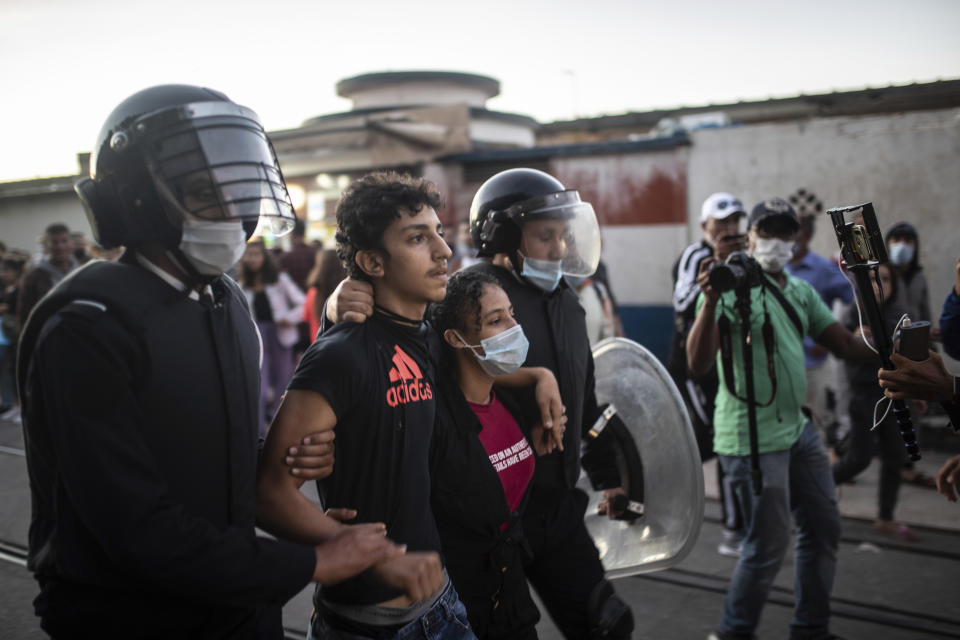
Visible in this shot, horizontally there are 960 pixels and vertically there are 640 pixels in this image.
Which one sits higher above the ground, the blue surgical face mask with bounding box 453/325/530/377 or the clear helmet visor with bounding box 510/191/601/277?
the clear helmet visor with bounding box 510/191/601/277

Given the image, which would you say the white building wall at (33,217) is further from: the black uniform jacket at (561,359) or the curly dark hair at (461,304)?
the curly dark hair at (461,304)

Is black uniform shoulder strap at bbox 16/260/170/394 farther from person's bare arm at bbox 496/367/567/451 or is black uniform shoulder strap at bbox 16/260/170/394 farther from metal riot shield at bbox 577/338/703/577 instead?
metal riot shield at bbox 577/338/703/577

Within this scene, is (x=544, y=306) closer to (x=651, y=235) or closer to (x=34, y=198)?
(x=651, y=235)

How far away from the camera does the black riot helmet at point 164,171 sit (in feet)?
5.46

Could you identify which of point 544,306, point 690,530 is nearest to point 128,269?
point 544,306

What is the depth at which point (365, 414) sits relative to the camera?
81.0 inches

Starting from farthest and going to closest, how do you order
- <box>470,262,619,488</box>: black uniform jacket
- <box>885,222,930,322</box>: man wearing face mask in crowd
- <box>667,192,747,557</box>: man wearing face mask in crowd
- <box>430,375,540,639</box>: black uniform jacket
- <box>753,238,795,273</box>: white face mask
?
1. <box>885,222,930,322</box>: man wearing face mask in crowd
2. <box>667,192,747,557</box>: man wearing face mask in crowd
3. <box>753,238,795,273</box>: white face mask
4. <box>470,262,619,488</box>: black uniform jacket
5. <box>430,375,540,639</box>: black uniform jacket

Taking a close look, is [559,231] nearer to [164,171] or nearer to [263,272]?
[164,171]

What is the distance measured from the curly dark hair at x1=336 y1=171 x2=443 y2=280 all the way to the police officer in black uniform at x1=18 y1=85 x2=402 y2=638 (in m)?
0.45

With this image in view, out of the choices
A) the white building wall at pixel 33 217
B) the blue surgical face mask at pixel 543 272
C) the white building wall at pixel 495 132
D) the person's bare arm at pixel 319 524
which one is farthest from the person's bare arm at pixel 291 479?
the white building wall at pixel 33 217

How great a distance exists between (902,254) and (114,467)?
6.84 m

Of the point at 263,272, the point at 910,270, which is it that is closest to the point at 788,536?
the point at 910,270

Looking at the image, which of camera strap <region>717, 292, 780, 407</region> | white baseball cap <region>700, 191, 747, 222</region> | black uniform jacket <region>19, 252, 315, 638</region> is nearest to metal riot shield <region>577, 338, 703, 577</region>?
camera strap <region>717, 292, 780, 407</region>

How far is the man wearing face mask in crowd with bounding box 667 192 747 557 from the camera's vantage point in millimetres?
4918
